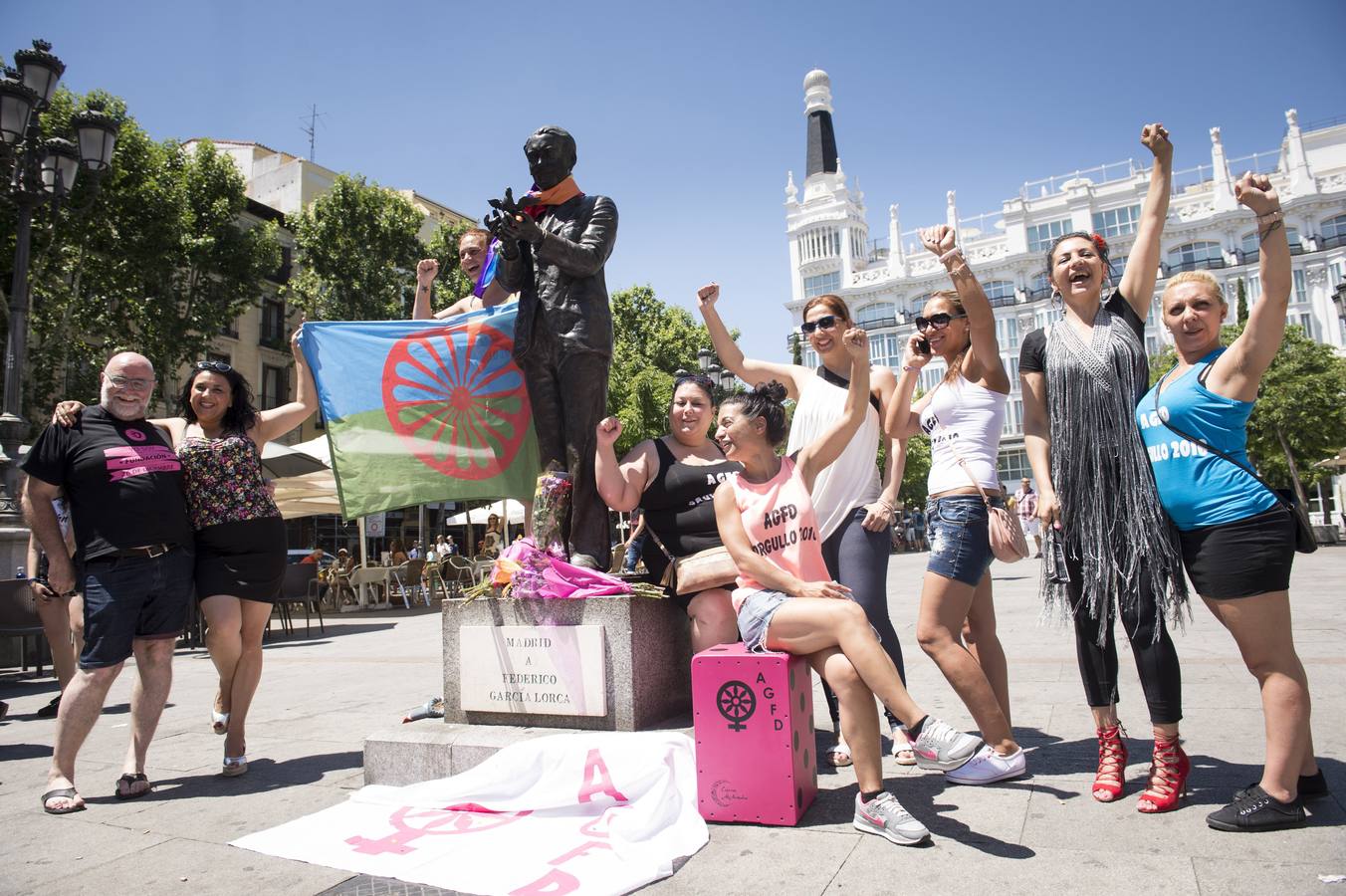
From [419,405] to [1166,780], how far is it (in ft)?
12.0

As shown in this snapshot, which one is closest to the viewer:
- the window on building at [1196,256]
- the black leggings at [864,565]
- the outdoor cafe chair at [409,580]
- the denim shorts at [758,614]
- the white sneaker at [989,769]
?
the denim shorts at [758,614]

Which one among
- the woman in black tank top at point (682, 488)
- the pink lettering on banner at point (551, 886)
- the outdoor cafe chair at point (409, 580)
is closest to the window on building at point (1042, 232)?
the outdoor cafe chair at point (409, 580)

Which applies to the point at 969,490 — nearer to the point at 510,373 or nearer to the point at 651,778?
the point at 651,778

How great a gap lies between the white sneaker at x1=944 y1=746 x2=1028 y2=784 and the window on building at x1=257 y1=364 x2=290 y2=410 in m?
32.6

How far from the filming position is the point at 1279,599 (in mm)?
2553

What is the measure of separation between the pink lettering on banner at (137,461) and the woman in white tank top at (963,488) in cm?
321

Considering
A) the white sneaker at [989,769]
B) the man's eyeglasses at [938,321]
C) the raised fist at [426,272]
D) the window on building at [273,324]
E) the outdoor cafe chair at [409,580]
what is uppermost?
the window on building at [273,324]

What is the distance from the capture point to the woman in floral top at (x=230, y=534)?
12.5 ft

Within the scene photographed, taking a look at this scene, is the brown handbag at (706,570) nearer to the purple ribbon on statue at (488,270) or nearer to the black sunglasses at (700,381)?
the black sunglasses at (700,381)

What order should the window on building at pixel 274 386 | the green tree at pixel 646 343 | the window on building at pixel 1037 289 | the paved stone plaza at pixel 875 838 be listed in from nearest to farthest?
1. the paved stone plaza at pixel 875 838
2. the green tree at pixel 646 343
3. the window on building at pixel 274 386
4. the window on building at pixel 1037 289

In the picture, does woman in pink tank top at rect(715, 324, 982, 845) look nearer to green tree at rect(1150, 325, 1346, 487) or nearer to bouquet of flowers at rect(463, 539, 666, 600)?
bouquet of flowers at rect(463, 539, 666, 600)

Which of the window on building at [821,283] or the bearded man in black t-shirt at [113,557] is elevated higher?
the window on building at [821,283]

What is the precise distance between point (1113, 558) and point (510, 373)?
9.88 ft

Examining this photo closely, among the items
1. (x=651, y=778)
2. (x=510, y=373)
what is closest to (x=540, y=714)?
(x=651, y=778)
